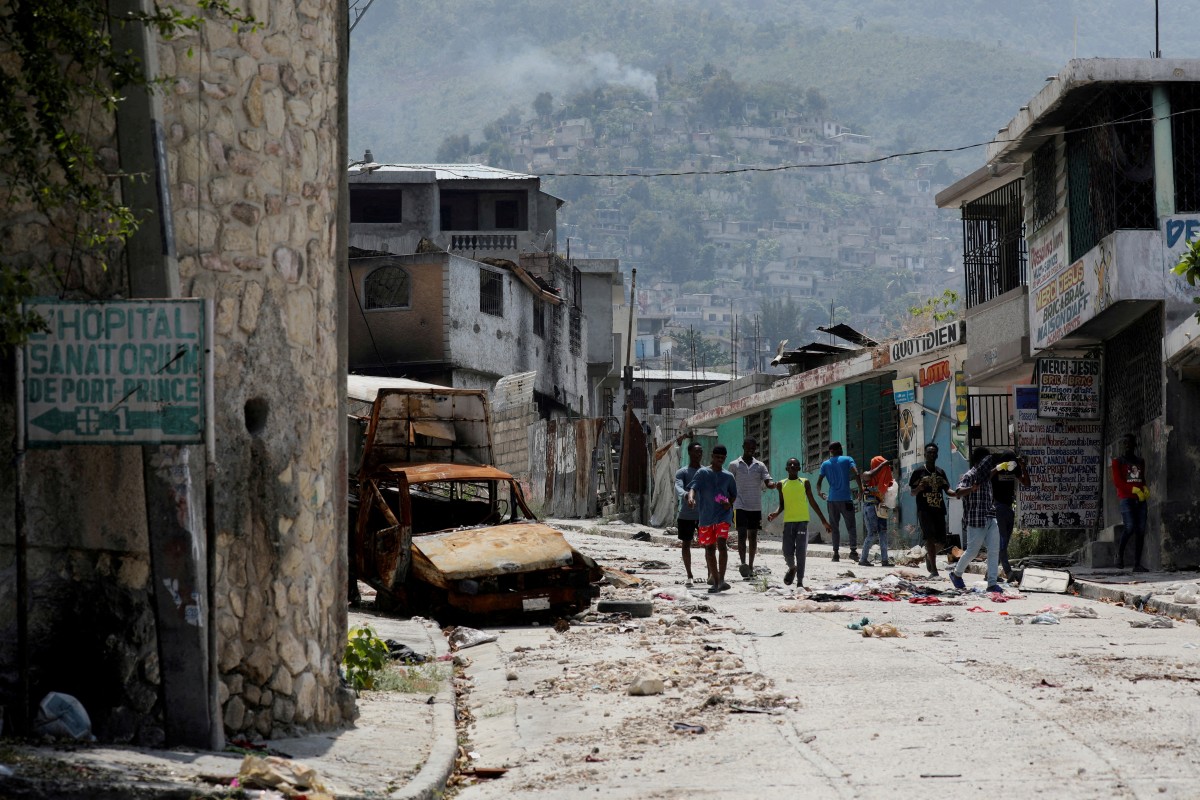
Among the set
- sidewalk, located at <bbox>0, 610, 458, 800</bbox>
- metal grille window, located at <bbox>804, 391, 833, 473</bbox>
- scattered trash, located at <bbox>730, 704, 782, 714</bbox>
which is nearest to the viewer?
sidewalk, located at <bbox>0, 610, 458, 800</bbox>

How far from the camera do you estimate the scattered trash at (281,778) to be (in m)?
7.48

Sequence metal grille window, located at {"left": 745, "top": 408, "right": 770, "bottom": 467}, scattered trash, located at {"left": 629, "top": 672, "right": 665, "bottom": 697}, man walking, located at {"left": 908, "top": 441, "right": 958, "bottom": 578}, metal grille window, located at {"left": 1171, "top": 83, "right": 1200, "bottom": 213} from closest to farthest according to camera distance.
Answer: scattered trash, located at {"left": 629, "top": 672, "right": 665, "bottom": 697} → man walking, located at {"left": 908, "top": 441, "right": 958, "bottom": 578} → metal grille window, located at {"left": 1171, "top": 83, "right": 1200, "bottom": 213} → metal grille window, located at {"left": 745, "top": 408, "right": 770, "bottom": 467}

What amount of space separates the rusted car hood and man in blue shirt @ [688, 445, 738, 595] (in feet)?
8.49

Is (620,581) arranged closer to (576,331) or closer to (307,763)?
(307,763)

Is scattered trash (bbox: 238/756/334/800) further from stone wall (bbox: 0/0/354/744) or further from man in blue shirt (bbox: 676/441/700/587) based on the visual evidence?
man in blue shirt (bbox: 676/441/700/587)

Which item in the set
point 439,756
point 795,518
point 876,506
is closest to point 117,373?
point 439,756

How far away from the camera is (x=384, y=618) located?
53.3 ft

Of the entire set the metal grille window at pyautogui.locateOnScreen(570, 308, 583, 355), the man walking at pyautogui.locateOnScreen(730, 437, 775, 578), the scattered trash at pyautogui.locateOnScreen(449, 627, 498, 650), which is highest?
the metal grille window at pyautogui.locateOnScreen(570, 308, 583, 355)

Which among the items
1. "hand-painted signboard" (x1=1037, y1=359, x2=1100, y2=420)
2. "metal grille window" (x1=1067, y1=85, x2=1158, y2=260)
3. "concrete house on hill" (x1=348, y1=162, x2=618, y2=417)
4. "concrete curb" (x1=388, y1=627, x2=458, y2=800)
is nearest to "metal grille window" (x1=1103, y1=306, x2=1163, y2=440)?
"hand-painted signboard" (x1=1037, y1=359, x2=1100, y2=420)

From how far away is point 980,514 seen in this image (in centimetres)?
1852

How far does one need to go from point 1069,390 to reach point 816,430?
522 inches

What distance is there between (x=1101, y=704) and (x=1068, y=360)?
15501 mm

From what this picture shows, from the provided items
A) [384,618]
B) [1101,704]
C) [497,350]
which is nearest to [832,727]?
[1101,704]

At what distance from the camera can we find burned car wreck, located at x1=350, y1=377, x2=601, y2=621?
15.9 meters
